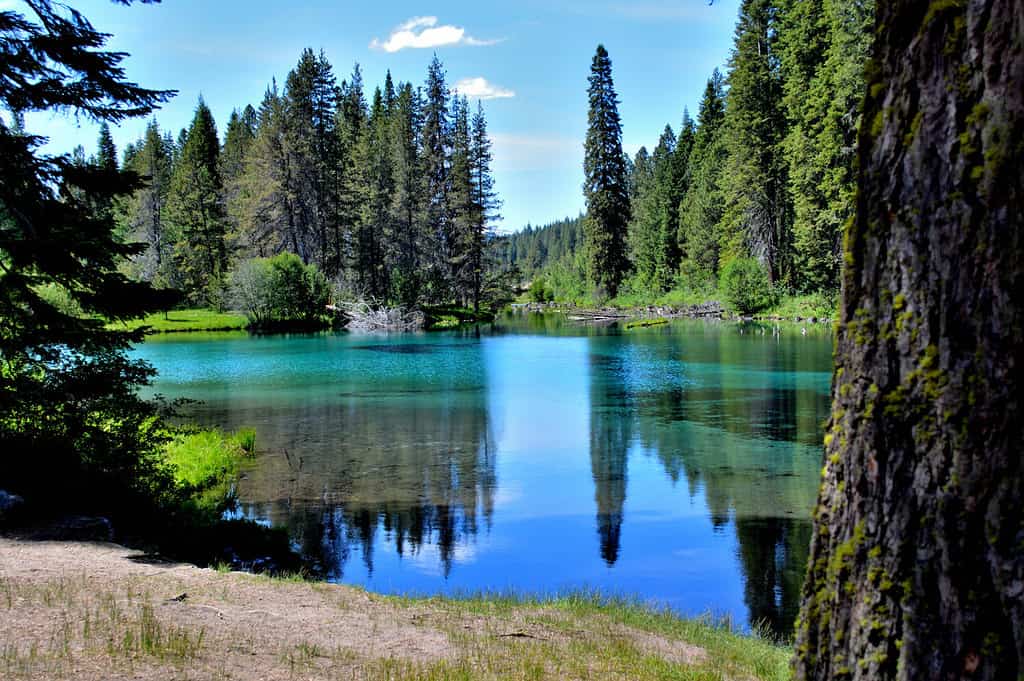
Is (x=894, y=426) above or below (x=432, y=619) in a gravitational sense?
above

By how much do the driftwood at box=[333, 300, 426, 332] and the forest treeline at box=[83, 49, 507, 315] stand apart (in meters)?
1.79

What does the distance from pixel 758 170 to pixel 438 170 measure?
28.9 m

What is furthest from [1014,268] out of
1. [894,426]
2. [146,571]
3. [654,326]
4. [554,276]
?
[554,276]

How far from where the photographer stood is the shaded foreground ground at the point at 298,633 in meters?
5.39

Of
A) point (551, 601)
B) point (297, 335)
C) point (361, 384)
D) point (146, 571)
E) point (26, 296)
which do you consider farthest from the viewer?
point (297, 335)

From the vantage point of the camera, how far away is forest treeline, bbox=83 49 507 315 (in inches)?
2489

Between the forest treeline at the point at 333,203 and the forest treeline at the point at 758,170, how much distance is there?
38.9ft

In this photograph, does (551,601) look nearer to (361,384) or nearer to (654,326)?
(361,384)

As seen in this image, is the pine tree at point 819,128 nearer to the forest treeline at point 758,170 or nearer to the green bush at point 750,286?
the forest treeline at point 758,170

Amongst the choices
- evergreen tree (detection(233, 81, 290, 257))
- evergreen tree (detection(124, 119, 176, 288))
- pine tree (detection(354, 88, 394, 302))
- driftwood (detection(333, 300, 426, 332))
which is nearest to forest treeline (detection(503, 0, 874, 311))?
pine tree (detection(354, 88, 394, 302))

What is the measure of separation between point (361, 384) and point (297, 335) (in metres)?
27.1

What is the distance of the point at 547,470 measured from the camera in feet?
Answer: 56.0

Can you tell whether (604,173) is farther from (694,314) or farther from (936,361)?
(936,361)

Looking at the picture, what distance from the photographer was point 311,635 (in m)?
6.37
